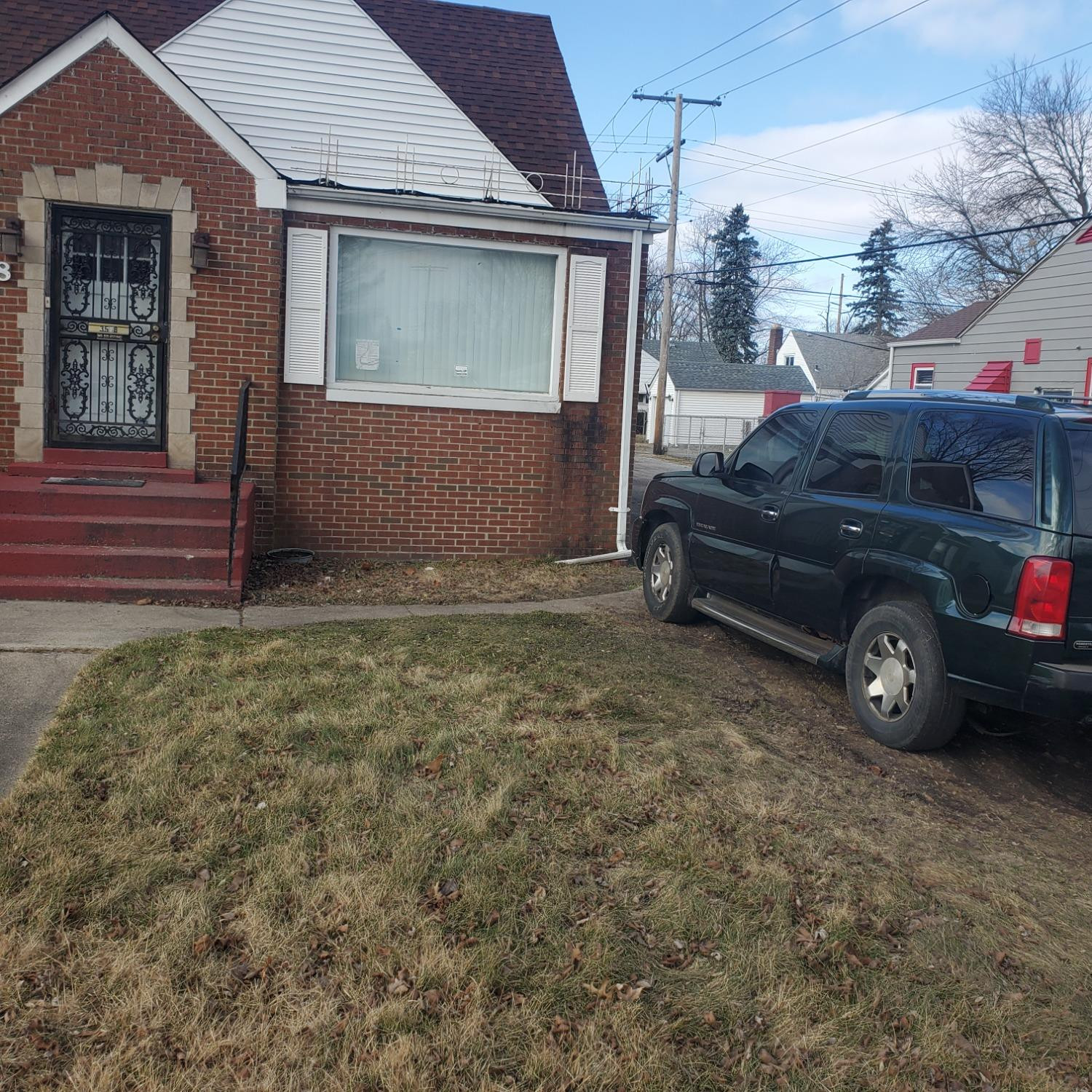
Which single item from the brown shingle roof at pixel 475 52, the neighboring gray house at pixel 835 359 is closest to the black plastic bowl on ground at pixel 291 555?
the brown shingle roof at pixel 475 52

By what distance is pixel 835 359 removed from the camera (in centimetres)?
6122

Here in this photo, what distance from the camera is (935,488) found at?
5.31 m

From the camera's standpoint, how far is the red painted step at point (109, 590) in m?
7.61

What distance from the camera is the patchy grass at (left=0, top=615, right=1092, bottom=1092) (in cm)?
288

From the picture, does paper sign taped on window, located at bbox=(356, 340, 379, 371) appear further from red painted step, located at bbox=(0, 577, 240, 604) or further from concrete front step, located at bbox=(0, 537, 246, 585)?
red painted step, located at bbox=(0, 577, 240, 604)

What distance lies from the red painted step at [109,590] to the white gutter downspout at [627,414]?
3710 mm

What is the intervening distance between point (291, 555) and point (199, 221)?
3088mm

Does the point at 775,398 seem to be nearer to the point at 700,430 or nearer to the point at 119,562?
the point at 700,430

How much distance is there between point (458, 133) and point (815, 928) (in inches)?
398

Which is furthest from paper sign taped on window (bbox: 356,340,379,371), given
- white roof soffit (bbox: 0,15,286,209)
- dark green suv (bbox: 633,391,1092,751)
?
dark green suv (bbox: 633,391,1092,751)

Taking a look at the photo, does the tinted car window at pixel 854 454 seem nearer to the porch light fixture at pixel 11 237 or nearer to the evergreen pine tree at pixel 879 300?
the porch light fixture at pixel 11 237

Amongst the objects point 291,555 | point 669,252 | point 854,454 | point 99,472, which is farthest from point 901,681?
point 669,252

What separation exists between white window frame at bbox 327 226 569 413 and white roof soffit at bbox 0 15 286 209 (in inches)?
30.3

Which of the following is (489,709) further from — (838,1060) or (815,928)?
(838,1060)
